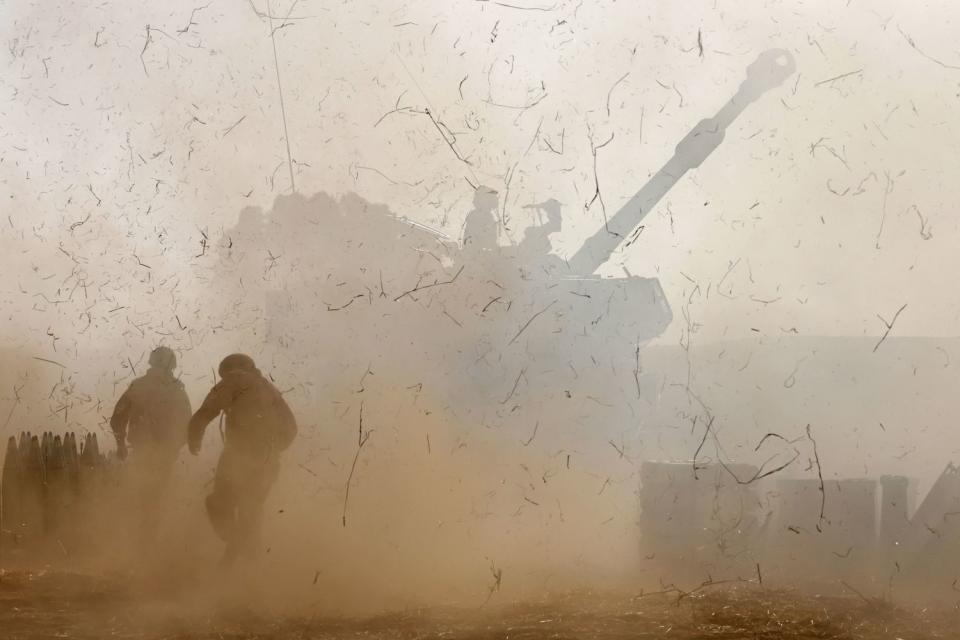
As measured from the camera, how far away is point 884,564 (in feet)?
6.41

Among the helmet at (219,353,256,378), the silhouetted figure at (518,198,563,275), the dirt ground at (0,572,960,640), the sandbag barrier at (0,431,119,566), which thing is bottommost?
the dirt ground at (0,572,960,640)

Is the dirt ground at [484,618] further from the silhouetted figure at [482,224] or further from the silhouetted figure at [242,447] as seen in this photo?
the silhouetted figure at [482,224]

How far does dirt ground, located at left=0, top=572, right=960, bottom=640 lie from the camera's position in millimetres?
1880

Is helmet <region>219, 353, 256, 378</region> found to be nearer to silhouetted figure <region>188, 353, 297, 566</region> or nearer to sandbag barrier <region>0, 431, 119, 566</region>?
silhouetted figure <region>188, 353, 297, 566</region>

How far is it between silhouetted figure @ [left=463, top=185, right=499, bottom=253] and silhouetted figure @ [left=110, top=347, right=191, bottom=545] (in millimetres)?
764

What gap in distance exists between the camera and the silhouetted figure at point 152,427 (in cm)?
191

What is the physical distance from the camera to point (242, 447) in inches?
75.4

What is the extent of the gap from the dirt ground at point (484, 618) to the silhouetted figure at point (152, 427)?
0.60 ft

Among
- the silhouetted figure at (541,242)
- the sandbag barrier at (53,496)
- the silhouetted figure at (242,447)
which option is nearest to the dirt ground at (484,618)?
the sandbag barrier at (53,496)

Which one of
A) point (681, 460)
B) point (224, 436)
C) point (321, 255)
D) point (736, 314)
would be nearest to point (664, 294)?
point (736, 314)

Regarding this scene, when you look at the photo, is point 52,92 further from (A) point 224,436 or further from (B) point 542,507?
(B) point 542,507

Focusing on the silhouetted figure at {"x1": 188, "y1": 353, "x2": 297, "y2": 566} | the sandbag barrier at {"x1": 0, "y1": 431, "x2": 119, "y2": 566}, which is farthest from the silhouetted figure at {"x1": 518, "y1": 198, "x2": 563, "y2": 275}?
the sandbag barrier at {"x1": 0, "y1": 431, "x2": 119, "y2": 566}

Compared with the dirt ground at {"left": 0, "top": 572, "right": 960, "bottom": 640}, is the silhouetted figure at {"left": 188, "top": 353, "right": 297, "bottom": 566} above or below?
above

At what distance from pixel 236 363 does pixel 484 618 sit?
850 mm
